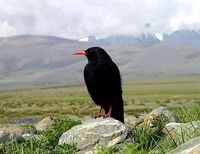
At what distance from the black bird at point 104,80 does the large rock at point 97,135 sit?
1678mm

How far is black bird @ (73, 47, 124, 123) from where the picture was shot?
10.4m

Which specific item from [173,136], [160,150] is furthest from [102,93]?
[160,150]

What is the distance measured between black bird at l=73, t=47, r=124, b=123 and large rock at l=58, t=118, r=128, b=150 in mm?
1678

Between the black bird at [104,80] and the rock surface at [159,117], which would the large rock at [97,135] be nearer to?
the rock surface at [159,117]

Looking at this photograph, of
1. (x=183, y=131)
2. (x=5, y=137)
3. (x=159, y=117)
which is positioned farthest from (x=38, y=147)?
(x=159, y=117)

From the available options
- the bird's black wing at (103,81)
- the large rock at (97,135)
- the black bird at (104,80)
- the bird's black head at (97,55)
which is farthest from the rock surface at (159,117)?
the bird's black head at (97,55)

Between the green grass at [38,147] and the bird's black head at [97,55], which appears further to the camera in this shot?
the bird's black head at [97,55]

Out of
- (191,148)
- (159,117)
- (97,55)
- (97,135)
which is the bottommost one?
(159,117)

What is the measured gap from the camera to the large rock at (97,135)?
8.70 m

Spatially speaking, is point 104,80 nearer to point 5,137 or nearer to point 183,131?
point 5,137

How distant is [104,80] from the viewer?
34.9 ft

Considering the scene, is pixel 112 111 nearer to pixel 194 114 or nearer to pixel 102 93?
pixel 102 93

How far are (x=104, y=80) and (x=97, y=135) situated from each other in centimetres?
206

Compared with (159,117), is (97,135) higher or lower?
higher
